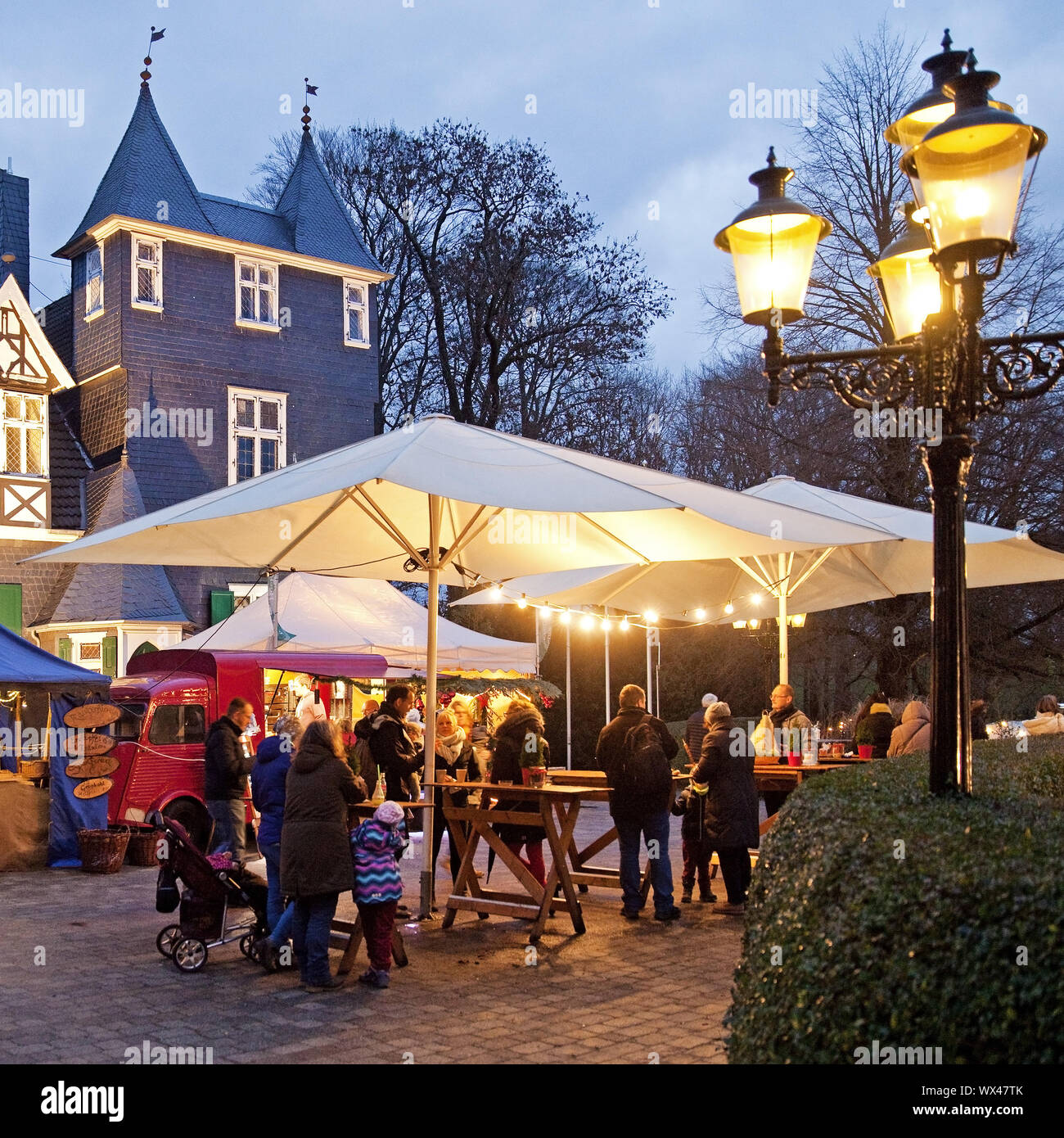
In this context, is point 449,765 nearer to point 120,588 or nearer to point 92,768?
point 92,768

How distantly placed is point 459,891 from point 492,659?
34.2ft

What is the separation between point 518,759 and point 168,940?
2928 millimetres

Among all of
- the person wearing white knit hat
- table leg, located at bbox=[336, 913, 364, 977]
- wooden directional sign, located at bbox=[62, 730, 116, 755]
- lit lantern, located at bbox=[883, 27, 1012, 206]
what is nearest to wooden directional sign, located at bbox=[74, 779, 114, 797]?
wooden directional sign, located at bbox=[62, 730, 116, 755]

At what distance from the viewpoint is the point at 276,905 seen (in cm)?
891

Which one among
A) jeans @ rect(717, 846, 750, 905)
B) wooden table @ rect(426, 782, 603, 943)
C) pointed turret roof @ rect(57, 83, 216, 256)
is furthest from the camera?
pointed turret roof @ rect(57, 83, 216, 256)

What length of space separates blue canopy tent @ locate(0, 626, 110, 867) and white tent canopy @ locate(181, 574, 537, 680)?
3704 millimetres

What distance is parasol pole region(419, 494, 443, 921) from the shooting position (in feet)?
32.9

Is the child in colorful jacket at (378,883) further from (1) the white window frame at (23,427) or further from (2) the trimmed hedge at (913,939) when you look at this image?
(1) the white window frame at (23,427)

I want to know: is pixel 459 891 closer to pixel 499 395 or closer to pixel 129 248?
pixel 129 248

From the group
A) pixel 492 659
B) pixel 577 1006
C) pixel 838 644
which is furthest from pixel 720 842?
pixel 838 644

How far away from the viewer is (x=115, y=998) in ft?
25.3

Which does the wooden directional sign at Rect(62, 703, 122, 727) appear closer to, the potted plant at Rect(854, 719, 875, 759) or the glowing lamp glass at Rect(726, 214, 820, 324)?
the potted plant at Rect(854, 719, 875, 759)

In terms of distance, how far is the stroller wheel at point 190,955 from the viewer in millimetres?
8523

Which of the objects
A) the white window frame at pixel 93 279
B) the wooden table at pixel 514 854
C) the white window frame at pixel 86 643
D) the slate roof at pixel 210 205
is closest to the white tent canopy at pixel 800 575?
the wooden table at pixel 514 854
